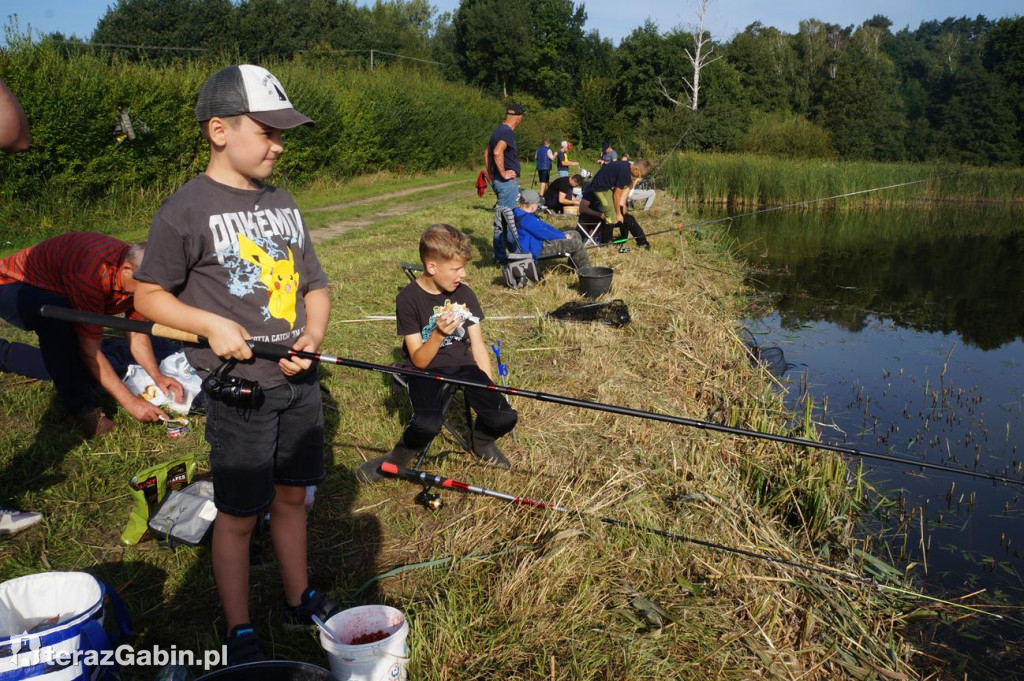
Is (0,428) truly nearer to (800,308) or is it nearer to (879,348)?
(879,348)

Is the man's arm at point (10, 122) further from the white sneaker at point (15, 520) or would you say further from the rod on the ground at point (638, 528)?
the rod on the ground at point (638, 528)

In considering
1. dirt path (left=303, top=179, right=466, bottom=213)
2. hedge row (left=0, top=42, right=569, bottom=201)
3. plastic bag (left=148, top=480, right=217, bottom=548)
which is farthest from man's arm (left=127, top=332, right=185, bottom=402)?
dirt path (left=303, top=179, right=466, bottom=213)

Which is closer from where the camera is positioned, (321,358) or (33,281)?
(321,358)

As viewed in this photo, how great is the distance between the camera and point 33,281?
4211 mm

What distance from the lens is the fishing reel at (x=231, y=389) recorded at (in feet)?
7.39

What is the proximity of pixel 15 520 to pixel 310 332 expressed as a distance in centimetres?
181

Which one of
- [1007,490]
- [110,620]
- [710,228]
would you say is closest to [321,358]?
[110,620]

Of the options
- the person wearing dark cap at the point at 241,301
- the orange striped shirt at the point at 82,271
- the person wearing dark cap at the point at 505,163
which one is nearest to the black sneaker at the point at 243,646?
the person wearing dark cap at the point at 241,301

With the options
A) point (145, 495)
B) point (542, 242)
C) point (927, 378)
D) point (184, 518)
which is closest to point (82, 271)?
point (145, 495)

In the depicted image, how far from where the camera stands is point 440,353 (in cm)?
399

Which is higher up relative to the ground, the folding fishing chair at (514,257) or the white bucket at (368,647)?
the folding fishing chair at (514,257)

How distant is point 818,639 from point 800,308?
7.99 m

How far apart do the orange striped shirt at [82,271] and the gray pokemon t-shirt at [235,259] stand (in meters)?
1.93

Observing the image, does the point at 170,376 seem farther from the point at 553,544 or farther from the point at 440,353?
the point at 553,544
